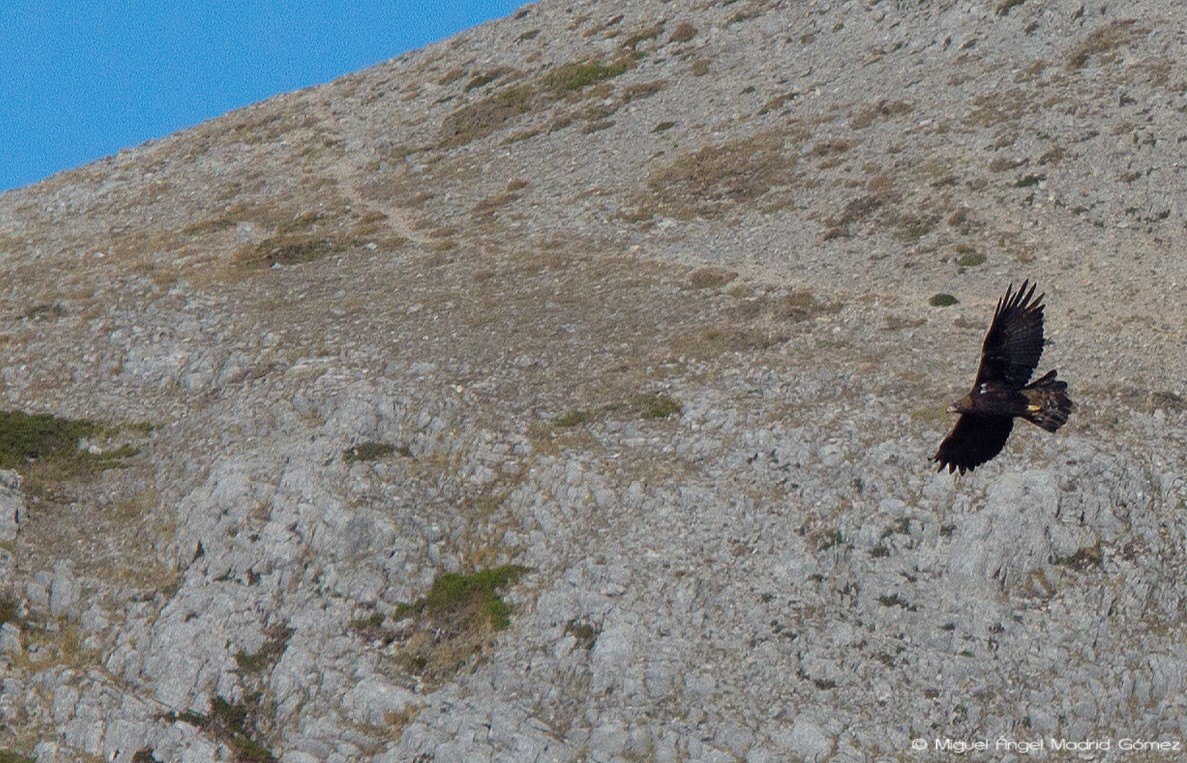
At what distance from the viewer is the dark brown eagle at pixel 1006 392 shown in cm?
2291

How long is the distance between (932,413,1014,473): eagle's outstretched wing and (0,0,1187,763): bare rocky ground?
4.02m

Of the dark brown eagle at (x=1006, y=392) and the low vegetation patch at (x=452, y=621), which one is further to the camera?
the low vegetation patch at (x=452, y=621)

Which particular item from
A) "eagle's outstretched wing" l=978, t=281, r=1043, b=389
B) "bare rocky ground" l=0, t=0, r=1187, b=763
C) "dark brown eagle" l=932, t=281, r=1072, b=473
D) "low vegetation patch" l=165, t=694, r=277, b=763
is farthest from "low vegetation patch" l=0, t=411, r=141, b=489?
"eagle's outstretched wing" l=978, t=281, r=1043, b=389

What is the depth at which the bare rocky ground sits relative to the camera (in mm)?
27266

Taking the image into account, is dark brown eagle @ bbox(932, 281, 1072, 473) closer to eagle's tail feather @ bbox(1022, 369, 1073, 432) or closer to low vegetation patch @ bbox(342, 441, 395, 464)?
eagle's tail feather @ bbox(1022, 369, 1073, 432)

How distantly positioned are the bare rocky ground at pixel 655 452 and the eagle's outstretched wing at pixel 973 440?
13.2ft

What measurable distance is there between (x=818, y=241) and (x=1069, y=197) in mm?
7214

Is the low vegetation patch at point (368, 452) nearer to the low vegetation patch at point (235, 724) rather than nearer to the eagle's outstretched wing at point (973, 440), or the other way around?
the low vegetation patch at point (235, 724)

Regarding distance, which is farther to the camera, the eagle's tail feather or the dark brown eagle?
the eagle's tail feather

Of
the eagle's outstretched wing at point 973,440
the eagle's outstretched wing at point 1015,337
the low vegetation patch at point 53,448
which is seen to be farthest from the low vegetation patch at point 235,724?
the eagle's outstretched wing at point 1015,337

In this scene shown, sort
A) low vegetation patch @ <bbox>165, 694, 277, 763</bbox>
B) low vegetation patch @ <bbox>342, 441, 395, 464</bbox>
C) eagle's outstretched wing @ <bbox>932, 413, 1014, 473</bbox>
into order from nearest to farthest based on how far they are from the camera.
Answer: eagle's outstretched wing @ <bbox>932, 413, 1014, 473</bbox>
low vegetation patch @ <bbox>165, 694, 277, 763</bbox>
low vegetation patch @ <bbox>342, 441, 395, 464</bbox>

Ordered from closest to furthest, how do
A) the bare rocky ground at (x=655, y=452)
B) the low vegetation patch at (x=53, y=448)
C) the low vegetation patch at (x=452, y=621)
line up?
the bare rocky ground at (x=655, y=452), the low vegetation patch at (x=452, y=621), the low vegetation patch at (x=53, y=448)

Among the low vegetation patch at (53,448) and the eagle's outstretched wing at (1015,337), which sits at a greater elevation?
the low vegetation patch at (53,448)

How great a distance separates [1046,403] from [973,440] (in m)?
1.50
